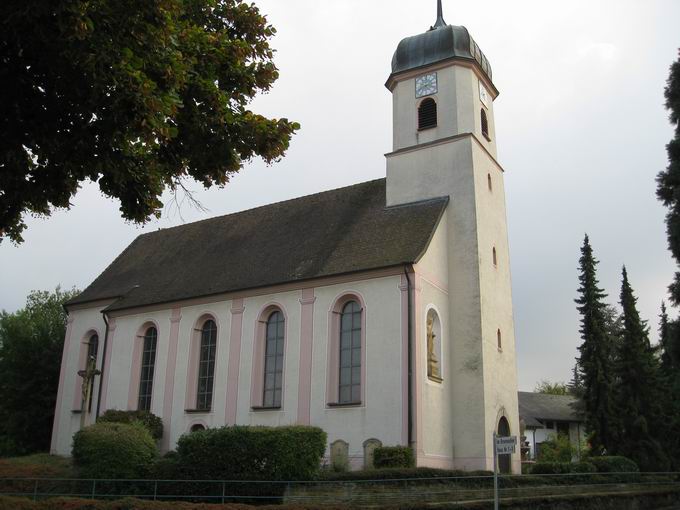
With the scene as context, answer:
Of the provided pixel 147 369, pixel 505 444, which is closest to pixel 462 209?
pixel 505 444

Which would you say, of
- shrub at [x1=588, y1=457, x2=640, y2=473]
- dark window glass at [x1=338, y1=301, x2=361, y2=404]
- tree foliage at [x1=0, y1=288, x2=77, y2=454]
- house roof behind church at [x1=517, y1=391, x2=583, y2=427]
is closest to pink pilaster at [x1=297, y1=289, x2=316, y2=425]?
dark window glass at [x1=338, y1=301, x2=361, y2=404]

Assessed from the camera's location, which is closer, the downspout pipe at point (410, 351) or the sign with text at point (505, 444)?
the sign with text at point (505, 444)

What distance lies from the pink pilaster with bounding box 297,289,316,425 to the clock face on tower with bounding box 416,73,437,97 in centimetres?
943

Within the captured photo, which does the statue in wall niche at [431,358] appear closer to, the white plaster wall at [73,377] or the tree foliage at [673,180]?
the tree foliage at [673,180]

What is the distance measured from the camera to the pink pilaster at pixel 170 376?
26281mm

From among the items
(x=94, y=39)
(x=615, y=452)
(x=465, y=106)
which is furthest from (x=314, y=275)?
(x=615, y=452)

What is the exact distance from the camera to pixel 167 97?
8.42m

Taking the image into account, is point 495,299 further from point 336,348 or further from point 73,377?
point 73,377

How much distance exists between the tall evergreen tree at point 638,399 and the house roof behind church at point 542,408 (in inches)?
663

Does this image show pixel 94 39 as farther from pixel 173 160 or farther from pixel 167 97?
pixel 173 160

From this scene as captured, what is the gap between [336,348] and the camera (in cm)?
2336

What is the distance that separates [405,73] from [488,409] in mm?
13681

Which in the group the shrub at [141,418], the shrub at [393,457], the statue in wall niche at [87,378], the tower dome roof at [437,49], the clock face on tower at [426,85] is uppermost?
the tower dome roof at [437,49]

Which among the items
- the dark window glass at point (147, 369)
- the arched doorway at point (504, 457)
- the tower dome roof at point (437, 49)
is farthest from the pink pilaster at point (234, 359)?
the tower dome roof at point (437, 49)
